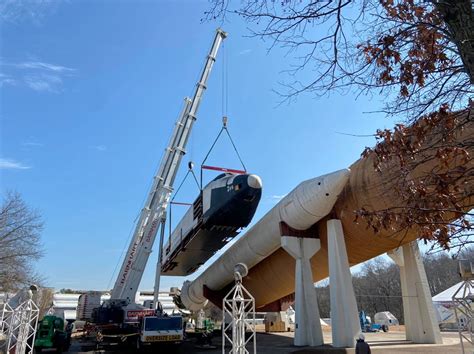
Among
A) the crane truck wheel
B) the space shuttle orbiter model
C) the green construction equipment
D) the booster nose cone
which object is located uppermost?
the booster nose cone

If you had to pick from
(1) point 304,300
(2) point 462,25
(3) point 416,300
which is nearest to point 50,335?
(1) point 304,300

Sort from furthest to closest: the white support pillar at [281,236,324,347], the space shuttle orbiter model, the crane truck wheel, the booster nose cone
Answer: the crane truck wheel
the booster nose cone
the white support pillar at [281,236,324,347]
the space shuttle orbiter model

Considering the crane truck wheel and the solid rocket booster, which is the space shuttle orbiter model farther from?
the crane truck wheel

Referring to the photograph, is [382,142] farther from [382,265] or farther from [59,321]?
[382,265]

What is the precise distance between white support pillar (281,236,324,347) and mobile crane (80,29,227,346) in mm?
5662

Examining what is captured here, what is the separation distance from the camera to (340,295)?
14.0 meters

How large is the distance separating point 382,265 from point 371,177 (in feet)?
223

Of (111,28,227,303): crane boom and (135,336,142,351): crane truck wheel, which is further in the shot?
(111,28,227,303): crane boom

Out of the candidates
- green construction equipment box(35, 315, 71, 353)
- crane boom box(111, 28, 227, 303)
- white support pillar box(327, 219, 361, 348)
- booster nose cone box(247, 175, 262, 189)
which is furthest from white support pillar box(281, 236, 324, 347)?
green construction equipment box(35, 315, 71, 353)

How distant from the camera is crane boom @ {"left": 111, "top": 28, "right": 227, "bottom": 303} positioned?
20.2 metres

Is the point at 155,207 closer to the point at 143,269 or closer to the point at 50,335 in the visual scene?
the point at 143,269

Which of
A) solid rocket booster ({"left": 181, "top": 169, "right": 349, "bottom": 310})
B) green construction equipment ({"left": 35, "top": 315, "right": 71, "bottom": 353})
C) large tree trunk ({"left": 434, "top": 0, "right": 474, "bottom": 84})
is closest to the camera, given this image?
large tree trunk ({"left": 434, "top": 0, "right": 474, "bottom": 84})

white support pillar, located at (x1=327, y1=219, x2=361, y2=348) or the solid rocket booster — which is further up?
the solid rocket booster

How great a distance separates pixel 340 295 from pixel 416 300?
463 cm
